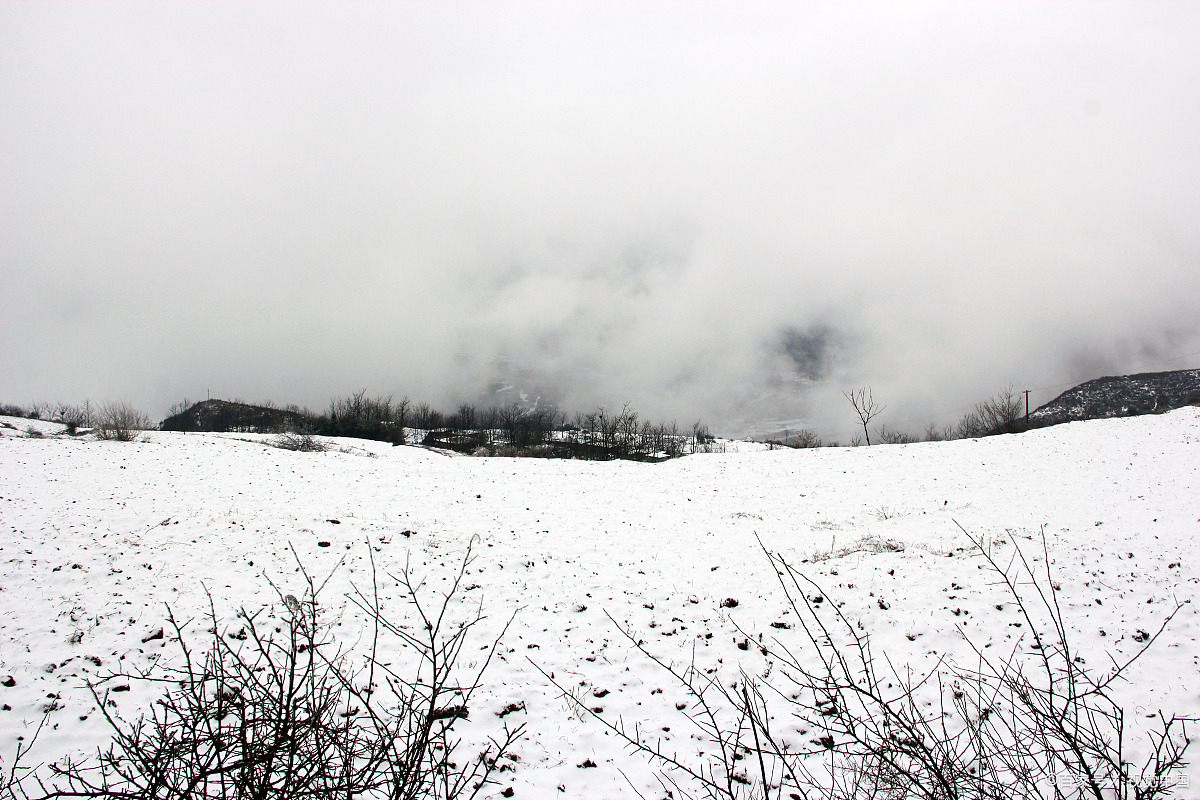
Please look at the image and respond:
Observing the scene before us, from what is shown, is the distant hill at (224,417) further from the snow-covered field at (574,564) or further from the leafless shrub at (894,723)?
the leafless shrub at (894,723)

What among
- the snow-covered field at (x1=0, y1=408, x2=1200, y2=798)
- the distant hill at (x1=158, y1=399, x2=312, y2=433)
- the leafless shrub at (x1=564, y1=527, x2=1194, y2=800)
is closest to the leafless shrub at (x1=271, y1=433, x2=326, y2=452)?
the snow-covered field at (x1=0, y1=408, x2=1200, y2=798)

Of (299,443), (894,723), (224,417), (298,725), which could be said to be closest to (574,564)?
(894,723)

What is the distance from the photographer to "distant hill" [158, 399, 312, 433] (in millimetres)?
74438

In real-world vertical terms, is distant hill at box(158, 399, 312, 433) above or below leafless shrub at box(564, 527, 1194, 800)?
above

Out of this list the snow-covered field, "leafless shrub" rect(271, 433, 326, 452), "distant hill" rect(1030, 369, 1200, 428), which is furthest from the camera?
"distant hill" rect(1030, 369, 1200, 428)

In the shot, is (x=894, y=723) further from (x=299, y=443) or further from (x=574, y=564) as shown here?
(x=299, y=443)

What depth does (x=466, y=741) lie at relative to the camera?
6168 millimetres

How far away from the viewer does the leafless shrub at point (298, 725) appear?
7.79 feet

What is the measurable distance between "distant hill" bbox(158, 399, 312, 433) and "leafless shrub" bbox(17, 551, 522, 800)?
72.8 meters

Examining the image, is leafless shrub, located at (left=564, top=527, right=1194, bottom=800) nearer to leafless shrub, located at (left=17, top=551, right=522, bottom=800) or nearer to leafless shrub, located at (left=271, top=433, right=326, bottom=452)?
leafless shrub, located at (left=17, top=551, right=522, bottom=800)

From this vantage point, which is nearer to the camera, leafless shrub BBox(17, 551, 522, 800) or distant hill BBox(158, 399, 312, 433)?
leafless shrub BBox(17, 551, 522, 800)

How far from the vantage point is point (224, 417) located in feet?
260

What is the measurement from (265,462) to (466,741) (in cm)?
2167

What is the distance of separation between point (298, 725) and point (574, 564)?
974cm
